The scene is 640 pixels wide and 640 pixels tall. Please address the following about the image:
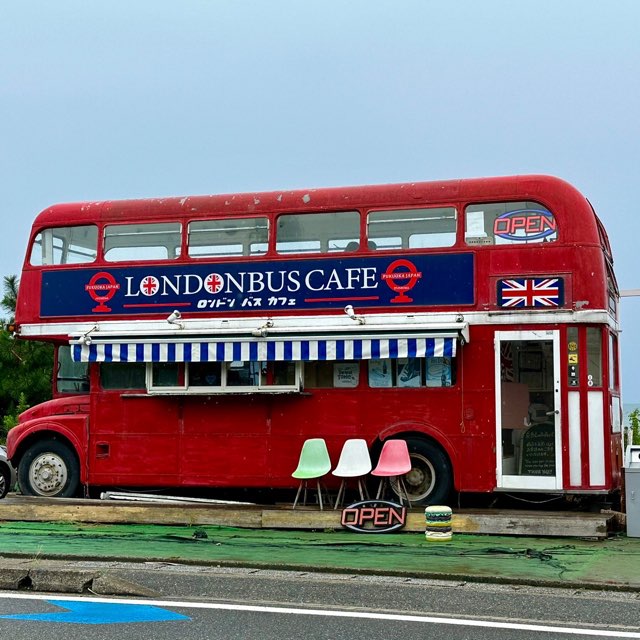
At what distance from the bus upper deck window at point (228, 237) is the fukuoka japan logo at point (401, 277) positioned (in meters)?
1.79

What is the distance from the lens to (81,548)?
11250 millimetres

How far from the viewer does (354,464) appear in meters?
13.7

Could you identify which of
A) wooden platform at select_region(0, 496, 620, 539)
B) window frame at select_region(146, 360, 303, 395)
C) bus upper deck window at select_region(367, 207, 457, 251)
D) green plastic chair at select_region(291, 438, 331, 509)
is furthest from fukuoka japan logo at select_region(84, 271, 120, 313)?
bus upper deck window at select_region(367, 207, 457, 251)

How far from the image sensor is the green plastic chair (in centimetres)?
1371

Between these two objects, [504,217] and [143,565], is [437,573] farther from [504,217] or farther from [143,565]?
[504,217]

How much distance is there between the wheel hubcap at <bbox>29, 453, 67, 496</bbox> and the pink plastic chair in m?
4.76

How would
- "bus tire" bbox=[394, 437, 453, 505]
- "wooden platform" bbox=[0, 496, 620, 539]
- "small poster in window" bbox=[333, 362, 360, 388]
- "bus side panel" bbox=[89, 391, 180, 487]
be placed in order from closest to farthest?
"wooden platform" bbox=[0, 496, 620, 539]
"bus tire" bbox=[394, 437, 453, 505]
"small poster in window" bbox=[333, 362, 360, 388]
"bus side panel" bbox=[89, 391, 180, 487]

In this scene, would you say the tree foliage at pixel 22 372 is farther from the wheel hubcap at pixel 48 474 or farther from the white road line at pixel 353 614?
the white road line at pixel 353 614

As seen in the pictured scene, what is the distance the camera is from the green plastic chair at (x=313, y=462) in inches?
540

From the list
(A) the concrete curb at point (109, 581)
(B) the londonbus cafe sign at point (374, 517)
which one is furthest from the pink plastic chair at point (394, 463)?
(A) the concrete curb at point (109, 581)

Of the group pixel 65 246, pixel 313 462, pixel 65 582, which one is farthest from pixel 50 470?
pixel 65 582

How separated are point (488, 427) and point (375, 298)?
2214 mm

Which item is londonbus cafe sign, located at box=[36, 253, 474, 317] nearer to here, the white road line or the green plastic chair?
the green plastic chair

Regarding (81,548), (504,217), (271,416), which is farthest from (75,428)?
(504,217)
